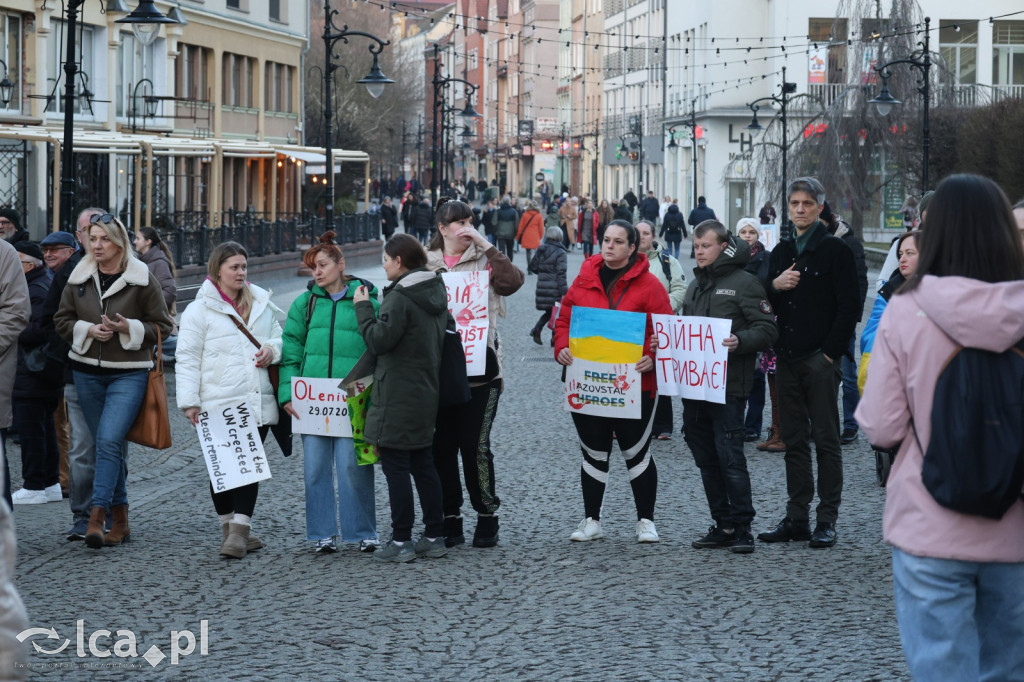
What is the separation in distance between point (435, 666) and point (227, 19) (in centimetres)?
4204

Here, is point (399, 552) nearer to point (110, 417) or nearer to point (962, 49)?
point (110, 417)

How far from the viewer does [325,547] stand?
8.38 meters

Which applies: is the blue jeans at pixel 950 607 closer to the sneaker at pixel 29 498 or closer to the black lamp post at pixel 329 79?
the sneaker at pixel 29 498

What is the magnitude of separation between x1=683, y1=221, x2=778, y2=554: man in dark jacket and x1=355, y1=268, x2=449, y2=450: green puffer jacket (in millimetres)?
1485

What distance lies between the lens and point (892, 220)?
175 feet

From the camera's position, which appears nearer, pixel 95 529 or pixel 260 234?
pixel 95 529

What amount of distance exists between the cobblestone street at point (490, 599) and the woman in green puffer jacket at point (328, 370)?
16cm

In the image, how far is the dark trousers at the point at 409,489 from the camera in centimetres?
812

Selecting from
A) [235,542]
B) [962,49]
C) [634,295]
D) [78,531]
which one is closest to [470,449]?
[634,295]

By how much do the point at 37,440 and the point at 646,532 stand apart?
398 cm

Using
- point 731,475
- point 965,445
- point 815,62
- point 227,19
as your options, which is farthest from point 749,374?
point 815,62

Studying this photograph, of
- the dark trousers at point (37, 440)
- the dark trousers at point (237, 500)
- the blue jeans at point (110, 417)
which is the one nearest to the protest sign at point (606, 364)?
the dark trousers at point (237, 500)

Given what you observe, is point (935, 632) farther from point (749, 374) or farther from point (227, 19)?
point (227, 19)

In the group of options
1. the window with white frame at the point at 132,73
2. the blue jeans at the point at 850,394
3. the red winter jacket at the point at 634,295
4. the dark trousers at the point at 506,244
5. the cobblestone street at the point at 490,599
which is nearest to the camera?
the cobblestone street at the point at 490,599
